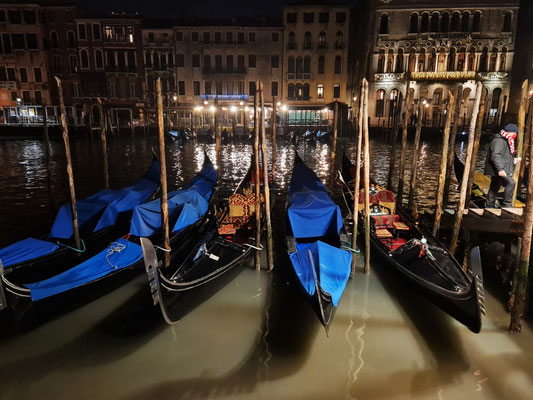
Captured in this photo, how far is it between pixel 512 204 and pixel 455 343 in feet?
11.3

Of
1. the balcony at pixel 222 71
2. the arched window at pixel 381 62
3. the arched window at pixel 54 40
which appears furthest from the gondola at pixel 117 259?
the arched window at pixel 54 40

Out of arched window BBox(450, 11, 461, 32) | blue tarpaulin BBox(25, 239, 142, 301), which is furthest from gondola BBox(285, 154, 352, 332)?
arched window BBox(450, 11, 461, 32)

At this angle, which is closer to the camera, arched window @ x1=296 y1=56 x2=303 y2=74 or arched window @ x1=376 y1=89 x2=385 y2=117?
arched window @ x1=376 y1=89 x2=385 y2=117

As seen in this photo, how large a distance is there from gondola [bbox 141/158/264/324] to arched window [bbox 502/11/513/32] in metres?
31.4

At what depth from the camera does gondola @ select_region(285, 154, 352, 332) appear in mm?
3816

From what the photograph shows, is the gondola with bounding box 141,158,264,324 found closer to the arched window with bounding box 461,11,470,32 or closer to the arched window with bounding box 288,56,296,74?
the arched window with bounding box 288,56,296,74

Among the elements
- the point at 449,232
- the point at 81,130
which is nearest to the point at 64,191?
the point at 449,232

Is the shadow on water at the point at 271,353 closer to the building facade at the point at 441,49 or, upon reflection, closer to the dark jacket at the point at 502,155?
the dark jacket at the point at 502,155

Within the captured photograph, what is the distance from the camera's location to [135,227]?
5.50 metres

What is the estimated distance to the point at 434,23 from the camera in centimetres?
2883

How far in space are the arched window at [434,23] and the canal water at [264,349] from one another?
30089 mm

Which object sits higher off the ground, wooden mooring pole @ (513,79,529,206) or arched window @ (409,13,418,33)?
arched window @ (409,13,418,33)

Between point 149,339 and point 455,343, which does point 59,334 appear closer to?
point 149,339

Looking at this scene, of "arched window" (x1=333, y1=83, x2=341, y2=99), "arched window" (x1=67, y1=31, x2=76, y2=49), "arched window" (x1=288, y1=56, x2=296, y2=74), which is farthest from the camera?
"arched window" (x1=333, y1=83, x2=341, y2=99)
